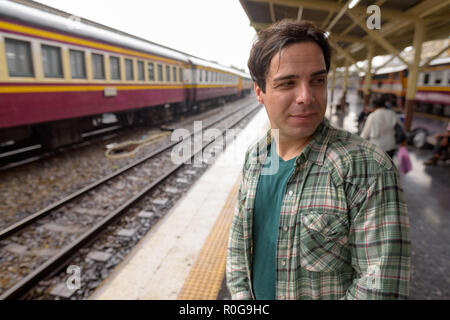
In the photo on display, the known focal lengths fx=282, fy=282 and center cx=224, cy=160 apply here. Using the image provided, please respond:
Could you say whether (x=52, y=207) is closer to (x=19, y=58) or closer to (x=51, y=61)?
(x=19, y=58)

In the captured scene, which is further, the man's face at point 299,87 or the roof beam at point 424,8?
the roof beam at point 424,8

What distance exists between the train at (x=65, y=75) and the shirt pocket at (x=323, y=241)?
5456 millimetres

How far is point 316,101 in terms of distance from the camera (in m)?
1.13

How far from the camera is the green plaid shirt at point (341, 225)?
0.98m

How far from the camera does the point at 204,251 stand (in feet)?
12.1

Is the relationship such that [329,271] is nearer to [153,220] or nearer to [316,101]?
[316,101]

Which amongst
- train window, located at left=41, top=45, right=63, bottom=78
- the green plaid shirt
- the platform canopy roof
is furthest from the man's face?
train window, located at left=41, top=45, right=63, bottom=78

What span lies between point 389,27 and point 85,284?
305 inches

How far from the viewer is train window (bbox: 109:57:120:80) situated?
846cm

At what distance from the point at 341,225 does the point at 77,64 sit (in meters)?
8.06

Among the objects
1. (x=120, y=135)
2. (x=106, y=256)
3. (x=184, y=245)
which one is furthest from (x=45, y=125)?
(x=184, y=245)

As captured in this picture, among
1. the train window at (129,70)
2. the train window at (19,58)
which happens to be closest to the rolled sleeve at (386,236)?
the train window at (19,58)

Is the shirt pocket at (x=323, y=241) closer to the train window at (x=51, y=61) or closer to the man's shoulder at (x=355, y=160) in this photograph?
the man's shoulder at (x=355, y=160)

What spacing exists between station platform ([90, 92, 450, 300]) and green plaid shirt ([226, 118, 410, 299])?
194 centimetres
